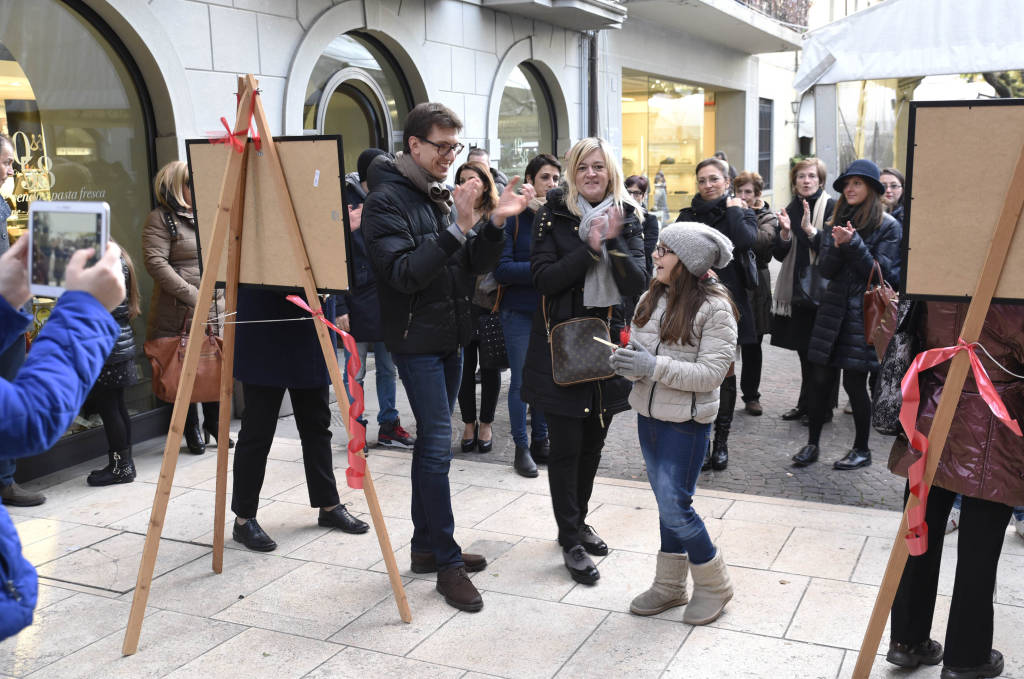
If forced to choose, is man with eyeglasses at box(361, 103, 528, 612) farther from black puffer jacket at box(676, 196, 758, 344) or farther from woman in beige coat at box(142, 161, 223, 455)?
woman in beige coat at box(142, 161, 223, 455)

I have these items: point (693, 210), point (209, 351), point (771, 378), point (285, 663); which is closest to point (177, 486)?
point (209, 351)

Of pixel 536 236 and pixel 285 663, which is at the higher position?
pixel 536 236

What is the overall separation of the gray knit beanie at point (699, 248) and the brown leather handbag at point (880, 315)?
0.91 meters

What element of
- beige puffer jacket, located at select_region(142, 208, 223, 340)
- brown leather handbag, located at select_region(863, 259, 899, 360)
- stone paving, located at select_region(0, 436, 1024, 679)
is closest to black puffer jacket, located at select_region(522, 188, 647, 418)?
stone paving, located at select_region(0, 436, 1024, 679)

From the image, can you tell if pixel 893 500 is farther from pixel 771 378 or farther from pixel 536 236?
pixel 771 378

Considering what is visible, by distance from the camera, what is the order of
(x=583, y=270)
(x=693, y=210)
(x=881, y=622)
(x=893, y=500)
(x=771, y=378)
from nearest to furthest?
(x=881, y=622) → (x=583, y=270) → (x=893, y=500) → (x=693, y=210) → (x=771, y=378)

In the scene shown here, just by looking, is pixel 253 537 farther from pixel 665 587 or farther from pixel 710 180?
pixel 710 180

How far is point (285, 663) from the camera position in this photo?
365 centimetres

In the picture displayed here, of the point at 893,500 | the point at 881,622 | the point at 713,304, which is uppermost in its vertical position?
the point at 713,304

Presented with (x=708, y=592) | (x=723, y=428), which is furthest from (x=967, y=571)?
(x=723, y=428)

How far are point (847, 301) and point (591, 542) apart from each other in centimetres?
257

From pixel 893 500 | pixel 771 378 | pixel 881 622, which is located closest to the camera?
pixel 881 622

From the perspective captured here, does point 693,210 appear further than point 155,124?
No

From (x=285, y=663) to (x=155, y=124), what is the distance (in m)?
4.92
